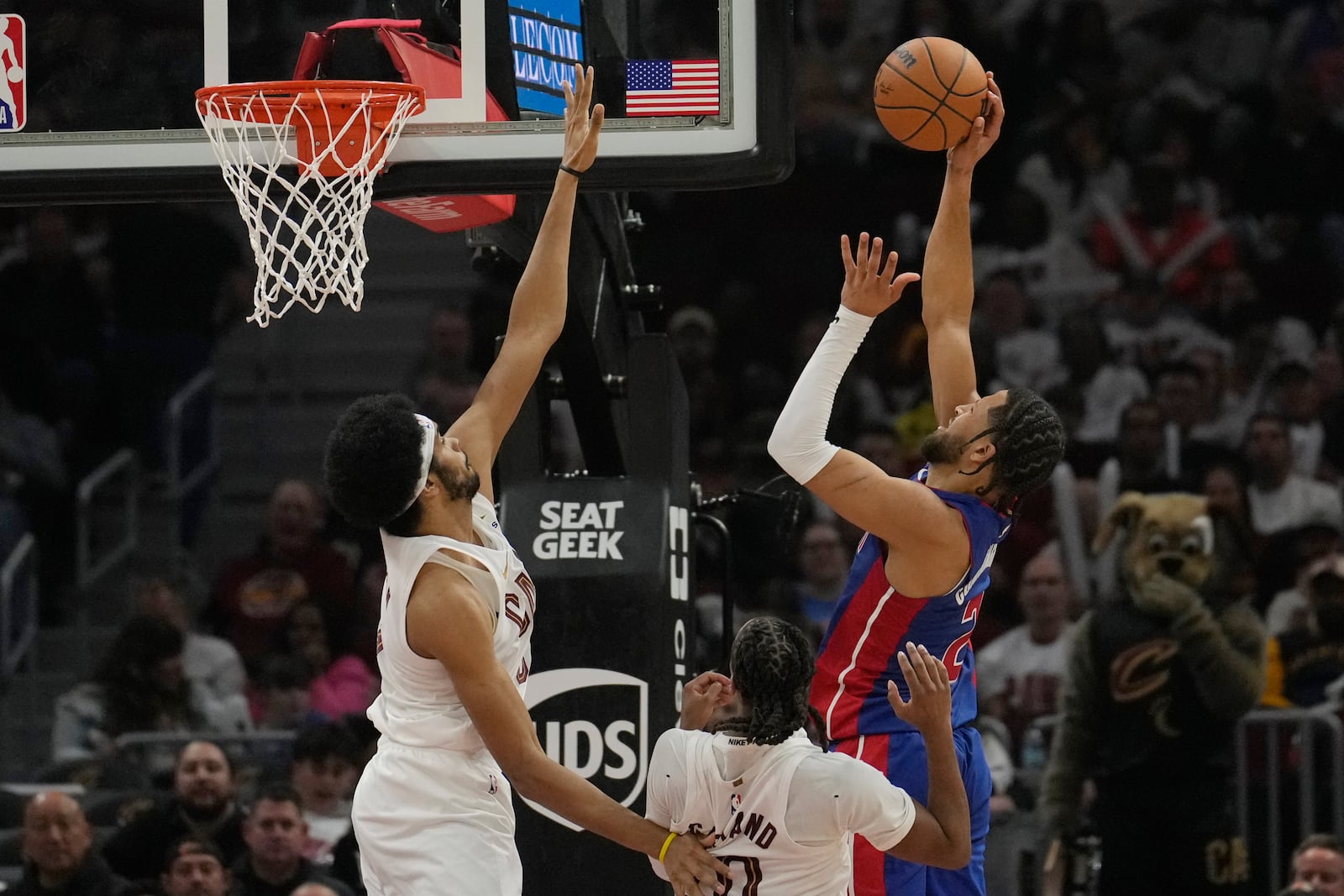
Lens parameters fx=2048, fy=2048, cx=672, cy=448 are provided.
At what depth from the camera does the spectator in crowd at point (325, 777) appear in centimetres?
854

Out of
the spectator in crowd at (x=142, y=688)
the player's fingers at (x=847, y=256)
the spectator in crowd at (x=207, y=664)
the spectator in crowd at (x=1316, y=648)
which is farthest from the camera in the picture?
the spectator in crowd at (x=207, y=664)

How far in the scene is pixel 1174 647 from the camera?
7797mm

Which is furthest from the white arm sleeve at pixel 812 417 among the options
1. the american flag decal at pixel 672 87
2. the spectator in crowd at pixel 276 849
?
the spectator in crowd at pixel 276 849

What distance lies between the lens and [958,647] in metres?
5.01

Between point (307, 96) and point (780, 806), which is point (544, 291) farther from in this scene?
point (780, 806)

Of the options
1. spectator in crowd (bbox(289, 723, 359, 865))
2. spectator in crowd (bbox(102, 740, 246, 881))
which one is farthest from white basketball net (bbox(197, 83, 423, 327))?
spectator in crowd (bbox(289, 723, 359, 865))

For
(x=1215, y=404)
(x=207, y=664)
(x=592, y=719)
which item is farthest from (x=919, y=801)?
(x=1215, y=404)

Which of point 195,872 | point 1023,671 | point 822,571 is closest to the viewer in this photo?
point 195,872

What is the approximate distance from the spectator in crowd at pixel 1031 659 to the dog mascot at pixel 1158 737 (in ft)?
4.14

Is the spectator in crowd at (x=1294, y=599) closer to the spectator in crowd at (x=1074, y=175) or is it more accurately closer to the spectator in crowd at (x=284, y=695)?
the spectator in crowd at (x=1074, y=175)

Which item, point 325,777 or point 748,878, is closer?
point 748,878

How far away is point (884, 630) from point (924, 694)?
18.3 inches

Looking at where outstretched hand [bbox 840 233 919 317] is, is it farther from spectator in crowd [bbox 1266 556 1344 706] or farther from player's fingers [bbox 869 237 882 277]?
spectator in crowd [bbox 1266 556 1344 706]

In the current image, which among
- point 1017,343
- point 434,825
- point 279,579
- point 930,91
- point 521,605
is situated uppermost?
point 930,91
